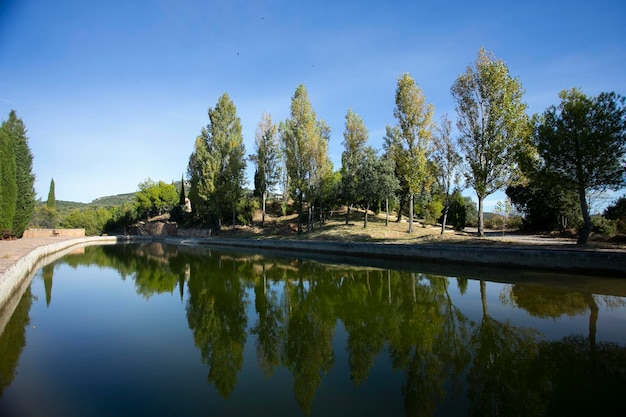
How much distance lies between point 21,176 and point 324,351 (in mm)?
46274

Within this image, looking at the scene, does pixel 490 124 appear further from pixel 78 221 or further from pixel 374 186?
pixel 78 221

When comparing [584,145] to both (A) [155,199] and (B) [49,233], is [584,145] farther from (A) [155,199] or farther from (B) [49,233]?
(A) [155,199]

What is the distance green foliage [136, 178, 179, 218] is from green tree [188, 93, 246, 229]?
2399cm

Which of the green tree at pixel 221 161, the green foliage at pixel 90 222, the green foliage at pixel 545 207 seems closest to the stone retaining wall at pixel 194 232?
the green tree at pixel 221 161

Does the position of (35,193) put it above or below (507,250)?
above

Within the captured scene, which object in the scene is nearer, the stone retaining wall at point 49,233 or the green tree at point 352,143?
the green tree at point 352,143

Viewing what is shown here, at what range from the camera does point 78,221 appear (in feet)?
278

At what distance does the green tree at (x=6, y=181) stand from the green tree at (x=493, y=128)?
40.2 metres

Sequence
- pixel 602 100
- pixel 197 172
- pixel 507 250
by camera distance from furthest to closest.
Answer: pixel 197 172, pixel 602 100, pixel 507 250

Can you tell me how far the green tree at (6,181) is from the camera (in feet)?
110

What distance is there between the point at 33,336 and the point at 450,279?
47.5ft

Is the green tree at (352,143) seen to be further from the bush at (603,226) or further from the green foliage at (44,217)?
the green foliage at (44,217)

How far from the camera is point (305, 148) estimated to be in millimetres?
34750

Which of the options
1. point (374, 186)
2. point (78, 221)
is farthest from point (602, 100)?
point (78, 221)
